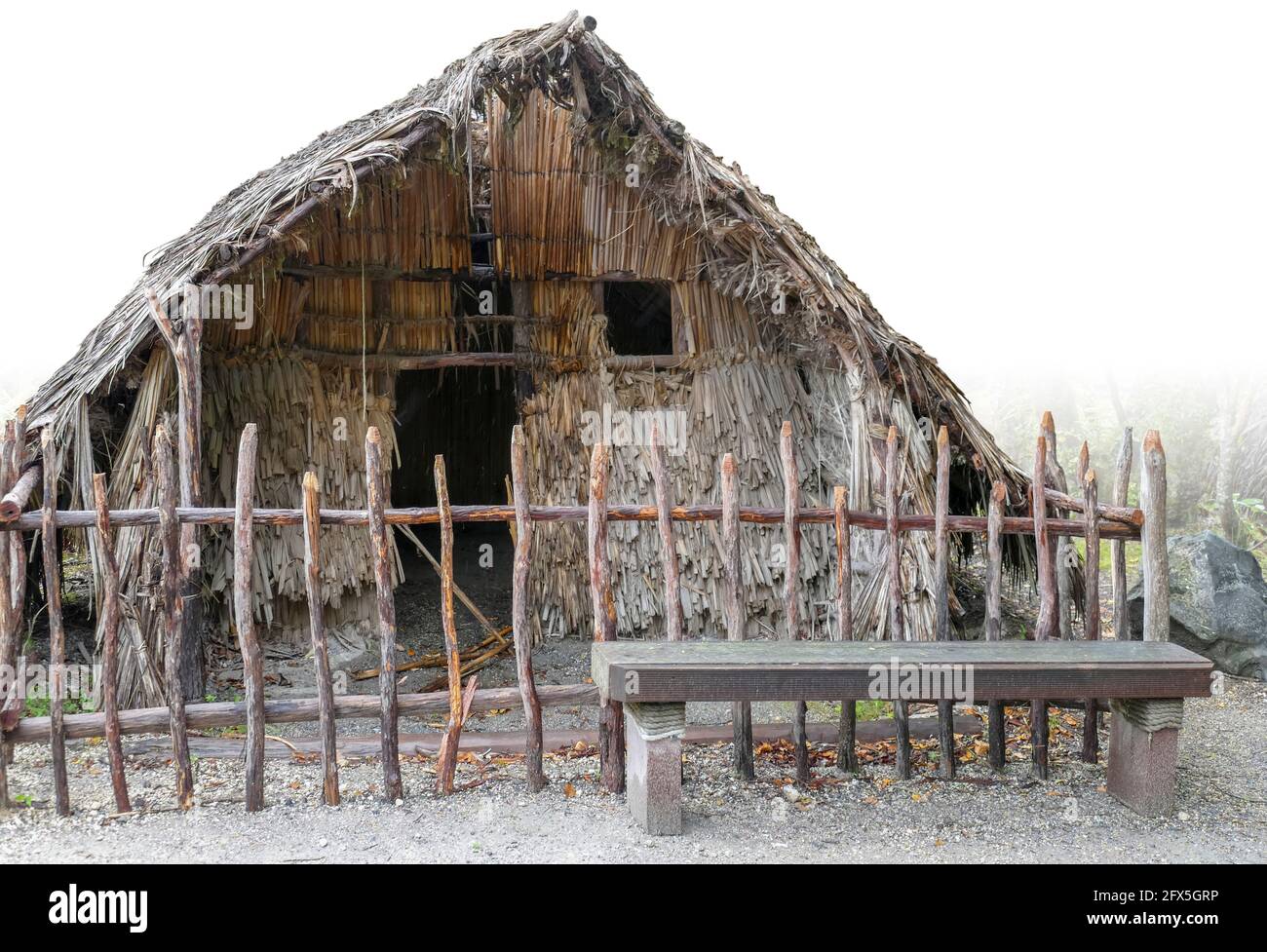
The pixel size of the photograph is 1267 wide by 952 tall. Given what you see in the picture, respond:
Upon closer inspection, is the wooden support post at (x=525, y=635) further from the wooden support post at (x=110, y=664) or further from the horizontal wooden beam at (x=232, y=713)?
the wooden support post at (x=110, y=664)

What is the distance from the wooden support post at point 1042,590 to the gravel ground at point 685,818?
0.16 metres

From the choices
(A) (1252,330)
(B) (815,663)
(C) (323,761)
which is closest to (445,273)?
(C) (323,761)

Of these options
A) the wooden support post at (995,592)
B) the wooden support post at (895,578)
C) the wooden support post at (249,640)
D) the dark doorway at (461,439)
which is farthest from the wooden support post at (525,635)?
the dark doorway at (461,439)

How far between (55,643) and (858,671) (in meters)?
3.26

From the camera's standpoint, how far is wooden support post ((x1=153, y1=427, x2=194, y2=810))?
160 inches

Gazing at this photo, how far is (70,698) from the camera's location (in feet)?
17.8

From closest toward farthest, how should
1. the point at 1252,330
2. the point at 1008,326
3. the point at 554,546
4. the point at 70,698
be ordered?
1. the point at 70,698
2. the point at 554,546
3. the point at 1252,330
4. the point at 1008,326

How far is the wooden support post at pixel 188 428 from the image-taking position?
4.81 m

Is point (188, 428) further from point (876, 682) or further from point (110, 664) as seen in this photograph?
point (876, 682)

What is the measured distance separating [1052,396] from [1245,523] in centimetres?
839

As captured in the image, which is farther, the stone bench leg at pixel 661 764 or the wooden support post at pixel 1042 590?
the wooden support post at pixel 1042 590

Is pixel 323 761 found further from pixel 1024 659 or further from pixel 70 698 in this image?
pixel 1024 659

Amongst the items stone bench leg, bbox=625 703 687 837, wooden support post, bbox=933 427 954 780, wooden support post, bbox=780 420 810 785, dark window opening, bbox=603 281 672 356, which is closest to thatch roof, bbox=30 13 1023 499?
wooden support post, bbox=933 427 954 780

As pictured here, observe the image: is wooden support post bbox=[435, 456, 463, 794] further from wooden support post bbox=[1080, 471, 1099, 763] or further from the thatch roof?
wooden support post bbox=[1080, 471, 1099, 763]
